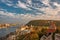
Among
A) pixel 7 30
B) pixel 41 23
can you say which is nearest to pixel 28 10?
pixel 41 23

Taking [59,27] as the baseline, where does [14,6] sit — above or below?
above

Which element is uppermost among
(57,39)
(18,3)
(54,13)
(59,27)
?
(18,3)

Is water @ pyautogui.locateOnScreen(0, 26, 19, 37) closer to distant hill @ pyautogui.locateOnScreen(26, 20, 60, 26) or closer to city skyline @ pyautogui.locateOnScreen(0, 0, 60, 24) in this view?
city skyline @ pyautogui.locateOnScreen(0, 0, 60, 24)

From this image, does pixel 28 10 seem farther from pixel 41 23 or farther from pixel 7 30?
pixel 7 30

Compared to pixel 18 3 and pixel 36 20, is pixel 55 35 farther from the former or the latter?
pixel 18 3

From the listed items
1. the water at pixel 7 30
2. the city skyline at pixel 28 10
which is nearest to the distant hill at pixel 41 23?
the city skyline at pixel 28 10

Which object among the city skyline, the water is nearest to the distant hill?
the city skyline

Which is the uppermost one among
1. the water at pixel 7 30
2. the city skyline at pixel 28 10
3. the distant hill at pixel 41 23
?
the city skyline at pixel 28 10

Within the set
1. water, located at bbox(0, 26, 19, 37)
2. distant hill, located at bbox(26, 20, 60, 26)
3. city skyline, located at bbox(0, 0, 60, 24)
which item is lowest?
water, located at bbox(0, 26, 19, 37)

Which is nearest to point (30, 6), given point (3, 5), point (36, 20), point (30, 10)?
point (30, 10)

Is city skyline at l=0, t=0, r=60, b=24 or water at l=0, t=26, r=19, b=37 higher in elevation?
city skyline at l=0, t=0, r=60, b=24

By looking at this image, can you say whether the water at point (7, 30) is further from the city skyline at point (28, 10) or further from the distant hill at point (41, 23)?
the distant hill at point (41, 23)
